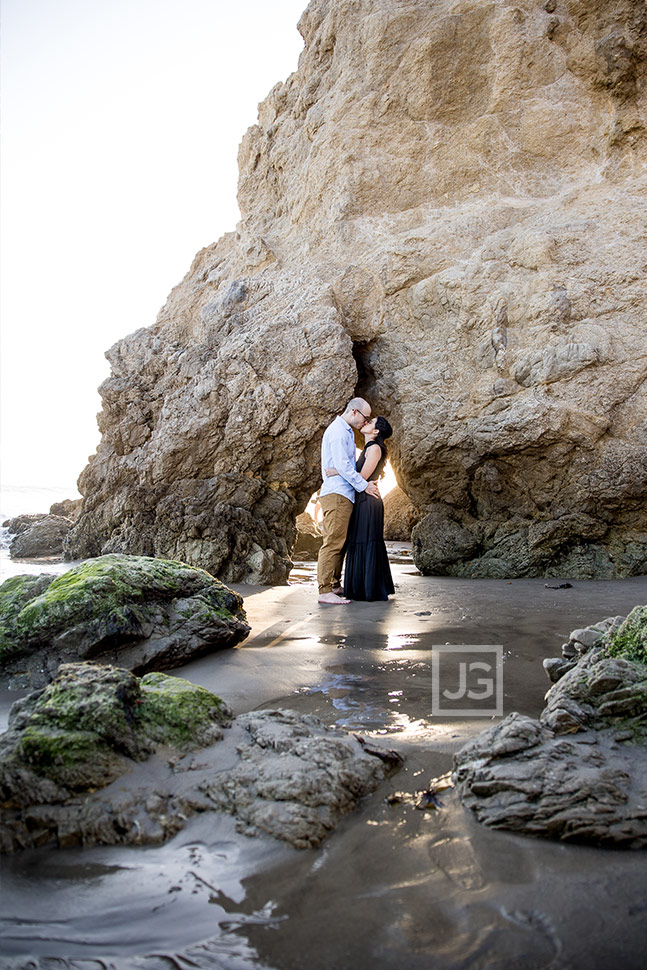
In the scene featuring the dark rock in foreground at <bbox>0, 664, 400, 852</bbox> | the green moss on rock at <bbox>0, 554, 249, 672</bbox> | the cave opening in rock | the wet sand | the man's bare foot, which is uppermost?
Answer: the cave opening in rock

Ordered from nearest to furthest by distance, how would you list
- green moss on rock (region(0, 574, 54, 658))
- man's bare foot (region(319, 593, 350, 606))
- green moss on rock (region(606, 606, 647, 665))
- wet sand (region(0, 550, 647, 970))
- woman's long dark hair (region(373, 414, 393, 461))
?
wet sand (region(0, 550, 647, 970)), green moss on rock (region(606, 606, 647, 665)), green moss on rock (region(0, 574, 54, 658)), man's bare foot (region(319, 593, 350, 606)), woman's long dark hair (region(373, 414, 393, 461))

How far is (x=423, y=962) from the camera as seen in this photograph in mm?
1424

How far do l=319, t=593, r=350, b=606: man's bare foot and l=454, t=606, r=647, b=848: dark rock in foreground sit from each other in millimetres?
3516

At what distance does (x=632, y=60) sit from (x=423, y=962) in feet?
33.7

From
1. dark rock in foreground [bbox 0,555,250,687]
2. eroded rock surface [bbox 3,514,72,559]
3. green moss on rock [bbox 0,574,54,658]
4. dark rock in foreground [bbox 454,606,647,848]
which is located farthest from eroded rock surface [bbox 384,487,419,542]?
dark rock in foreground [bbox 454,606,647,848]

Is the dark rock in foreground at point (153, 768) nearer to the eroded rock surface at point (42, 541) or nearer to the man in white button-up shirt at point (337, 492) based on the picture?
the man in white button-up shirt at point (337, 492)

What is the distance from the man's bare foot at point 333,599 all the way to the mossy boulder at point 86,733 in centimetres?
342

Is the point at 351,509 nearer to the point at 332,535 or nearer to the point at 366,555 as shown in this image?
the point at 332,535

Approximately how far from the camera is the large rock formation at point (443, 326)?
777cm

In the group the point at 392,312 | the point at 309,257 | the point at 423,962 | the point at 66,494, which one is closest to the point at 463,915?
the point at 423,962

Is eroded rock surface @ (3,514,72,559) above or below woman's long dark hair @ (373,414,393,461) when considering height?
below

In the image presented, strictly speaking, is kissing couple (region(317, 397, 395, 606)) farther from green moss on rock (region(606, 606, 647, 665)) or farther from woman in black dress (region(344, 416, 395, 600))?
green moss on rock (region(606, 606, 647, 665))

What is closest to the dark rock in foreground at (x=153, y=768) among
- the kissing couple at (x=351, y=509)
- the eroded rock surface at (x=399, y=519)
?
the kissing couple at (x=351, y=509)

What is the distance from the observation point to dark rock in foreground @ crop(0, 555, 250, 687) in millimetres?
3613
